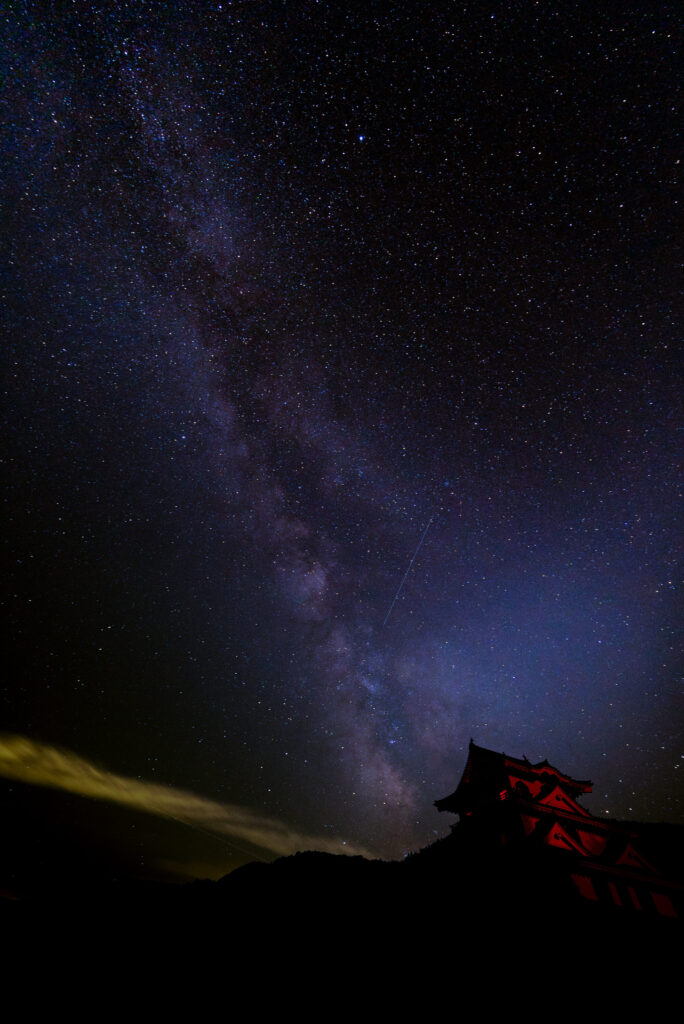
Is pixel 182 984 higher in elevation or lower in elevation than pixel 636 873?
lower

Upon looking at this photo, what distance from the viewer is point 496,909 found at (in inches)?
460

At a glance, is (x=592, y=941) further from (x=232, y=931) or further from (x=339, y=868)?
(x=339, y=868)

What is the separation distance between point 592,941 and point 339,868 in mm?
23617

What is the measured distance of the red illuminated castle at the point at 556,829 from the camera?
14.6 meters

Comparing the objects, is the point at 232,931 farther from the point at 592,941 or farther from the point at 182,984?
the point at 592,941

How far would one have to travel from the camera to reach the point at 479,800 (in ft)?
67.3

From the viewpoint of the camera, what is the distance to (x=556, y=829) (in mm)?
17047

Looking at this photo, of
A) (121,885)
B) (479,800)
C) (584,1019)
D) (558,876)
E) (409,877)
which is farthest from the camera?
(121,885)

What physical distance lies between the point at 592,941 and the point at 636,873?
21.1 feet

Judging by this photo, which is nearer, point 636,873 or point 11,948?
point 636,873

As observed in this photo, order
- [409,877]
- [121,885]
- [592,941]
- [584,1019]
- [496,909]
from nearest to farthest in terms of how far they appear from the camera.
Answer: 1. [584,1019]
2. [592,941]
3. [496,909]
4. [409,877]
5. [121,885]

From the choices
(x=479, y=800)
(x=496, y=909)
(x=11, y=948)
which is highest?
(x=479, y=800)

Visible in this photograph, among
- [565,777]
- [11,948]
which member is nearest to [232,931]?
[565,777]

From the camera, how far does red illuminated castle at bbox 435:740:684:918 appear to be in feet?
47.8
